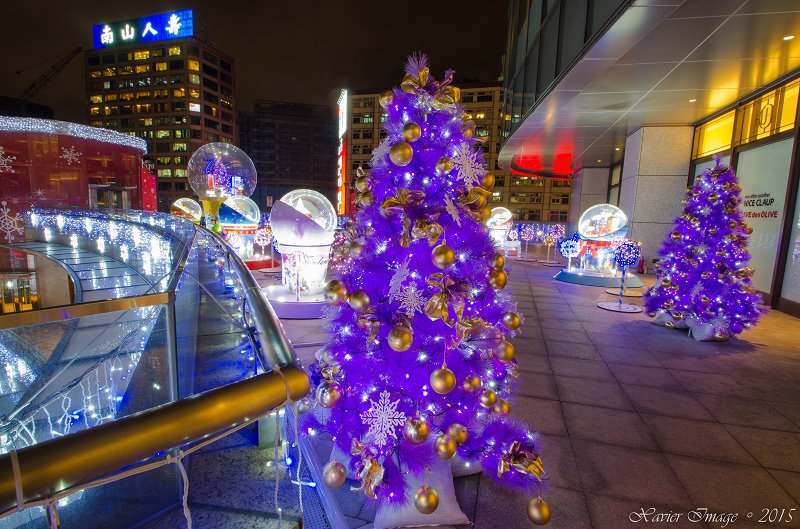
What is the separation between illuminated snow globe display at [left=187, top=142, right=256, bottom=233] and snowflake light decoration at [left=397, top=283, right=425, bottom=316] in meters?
7.46

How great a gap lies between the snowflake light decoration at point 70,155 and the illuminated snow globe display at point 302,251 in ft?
38.2

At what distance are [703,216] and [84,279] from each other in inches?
405

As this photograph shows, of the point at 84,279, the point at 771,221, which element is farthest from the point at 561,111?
the point at 84,279

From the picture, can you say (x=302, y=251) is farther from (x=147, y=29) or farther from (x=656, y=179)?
(x=147, y=29)

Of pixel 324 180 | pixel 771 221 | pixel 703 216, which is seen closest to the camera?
pixel 703 216

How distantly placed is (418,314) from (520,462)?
118cm

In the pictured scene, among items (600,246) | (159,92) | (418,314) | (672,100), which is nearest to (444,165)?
(418,314)

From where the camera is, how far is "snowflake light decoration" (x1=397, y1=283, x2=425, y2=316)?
2340 mm

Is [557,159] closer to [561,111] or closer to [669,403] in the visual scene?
[561,111]

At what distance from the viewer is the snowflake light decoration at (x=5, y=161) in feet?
40.0

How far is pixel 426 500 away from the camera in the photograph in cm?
228

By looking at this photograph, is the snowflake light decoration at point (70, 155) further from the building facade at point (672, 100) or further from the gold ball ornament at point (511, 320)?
the gold ball ornament at point (511, 320)

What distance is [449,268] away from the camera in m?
2.42

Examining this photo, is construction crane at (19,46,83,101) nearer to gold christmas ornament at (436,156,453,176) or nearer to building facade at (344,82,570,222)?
building facade at (344,82,570,222)
